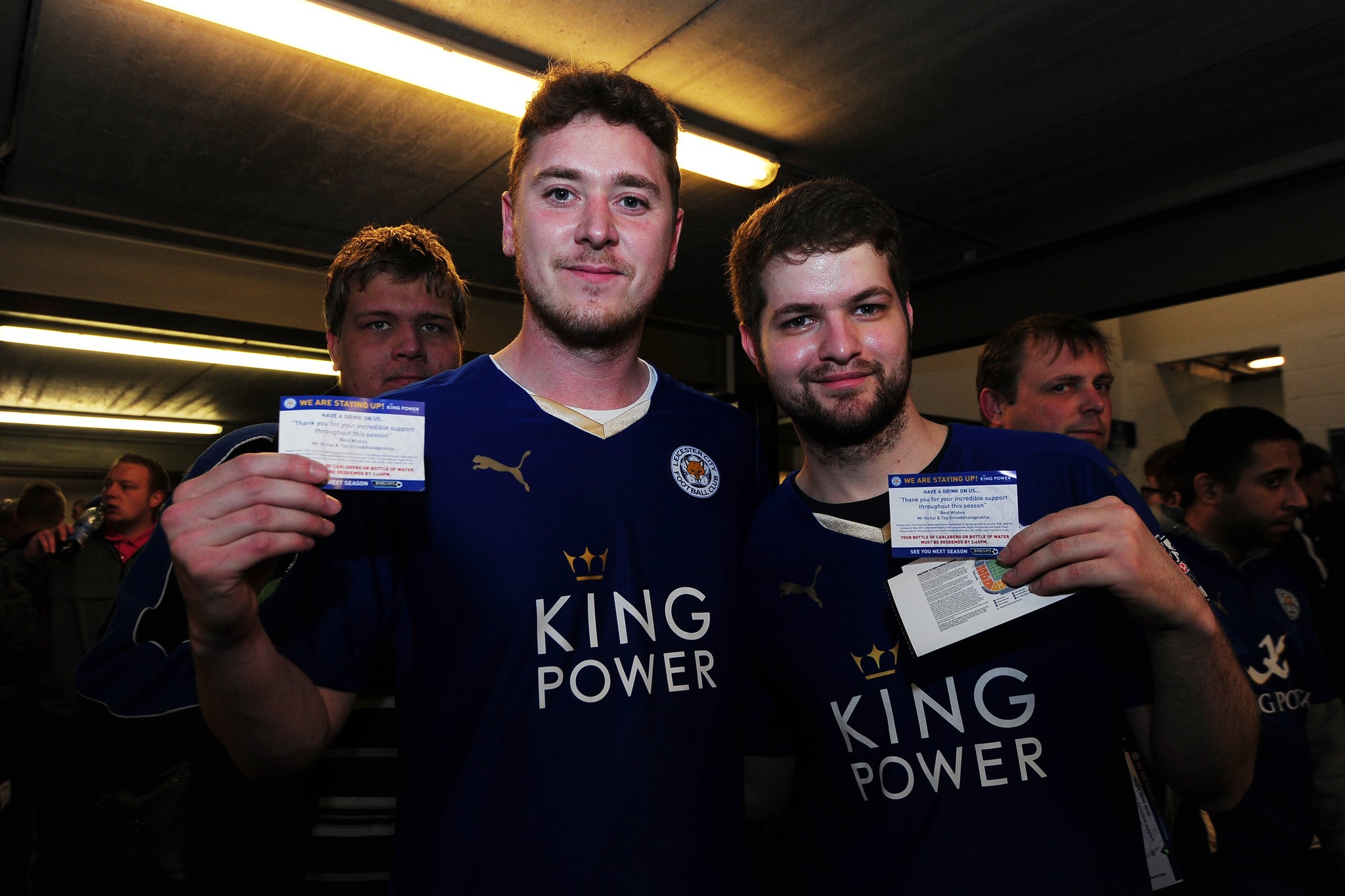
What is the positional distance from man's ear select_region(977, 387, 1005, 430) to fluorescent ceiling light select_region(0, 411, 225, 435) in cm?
1156

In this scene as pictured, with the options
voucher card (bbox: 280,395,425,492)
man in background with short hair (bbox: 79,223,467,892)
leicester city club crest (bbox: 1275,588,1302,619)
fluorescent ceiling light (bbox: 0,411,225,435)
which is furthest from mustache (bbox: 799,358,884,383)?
fluorescent ceiling light (bbox: 0,411,225,435)

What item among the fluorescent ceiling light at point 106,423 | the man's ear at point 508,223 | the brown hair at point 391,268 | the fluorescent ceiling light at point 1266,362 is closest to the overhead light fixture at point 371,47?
the brown hair at point 391,268

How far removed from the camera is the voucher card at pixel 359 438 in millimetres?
1065

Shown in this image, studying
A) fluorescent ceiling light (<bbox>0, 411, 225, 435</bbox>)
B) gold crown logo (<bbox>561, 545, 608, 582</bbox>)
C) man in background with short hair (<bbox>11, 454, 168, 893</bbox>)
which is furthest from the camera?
fluorescent ceiling light (<bbox>0, 411, 225, 435</bbox>)

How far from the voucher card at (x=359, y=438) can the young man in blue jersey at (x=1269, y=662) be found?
197 cm

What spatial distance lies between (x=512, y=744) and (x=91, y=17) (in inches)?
137

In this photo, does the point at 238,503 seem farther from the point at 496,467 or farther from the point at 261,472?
the point at 496,467

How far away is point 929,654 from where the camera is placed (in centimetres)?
144

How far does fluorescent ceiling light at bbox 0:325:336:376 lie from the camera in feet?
21.6

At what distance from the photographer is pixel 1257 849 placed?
2.40 metres

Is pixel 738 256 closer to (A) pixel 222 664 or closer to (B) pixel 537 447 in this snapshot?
(B) pixel 537 447

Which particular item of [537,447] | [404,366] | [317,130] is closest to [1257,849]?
[537,447]

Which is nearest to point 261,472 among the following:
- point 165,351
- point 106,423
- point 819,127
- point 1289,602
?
point 1289,602

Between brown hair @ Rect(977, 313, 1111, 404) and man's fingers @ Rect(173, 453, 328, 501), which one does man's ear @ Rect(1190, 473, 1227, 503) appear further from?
man's fingers @ Rect(173, 453, 328, 501)
